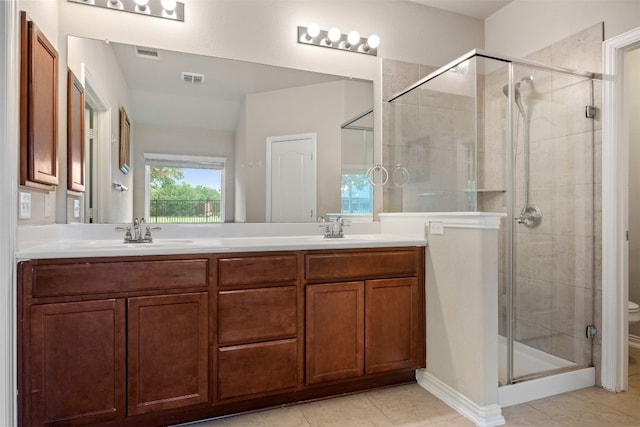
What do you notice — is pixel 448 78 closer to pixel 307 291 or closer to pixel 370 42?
pixel 370 42

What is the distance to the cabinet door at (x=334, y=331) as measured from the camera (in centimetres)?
196

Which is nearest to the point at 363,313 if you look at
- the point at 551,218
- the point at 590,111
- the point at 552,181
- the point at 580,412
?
the point at 580,412

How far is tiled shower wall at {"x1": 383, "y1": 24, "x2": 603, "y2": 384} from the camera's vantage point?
226cm

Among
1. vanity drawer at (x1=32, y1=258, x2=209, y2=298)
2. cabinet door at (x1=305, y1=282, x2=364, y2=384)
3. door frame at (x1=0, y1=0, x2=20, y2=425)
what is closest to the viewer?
door frame at (x1=0, y1=0, x2=20, y2=425)

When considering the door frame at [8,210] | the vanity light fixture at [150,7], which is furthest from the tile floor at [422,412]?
the vanity light fixture at [150,7]

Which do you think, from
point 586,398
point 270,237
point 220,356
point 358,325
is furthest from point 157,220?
point 586,398

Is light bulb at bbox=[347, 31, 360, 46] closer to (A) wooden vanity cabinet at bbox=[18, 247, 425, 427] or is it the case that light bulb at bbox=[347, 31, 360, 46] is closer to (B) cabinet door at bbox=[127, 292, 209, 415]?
(A) wooden vanity cabinet at bbox=[18, 247, 425, 427]

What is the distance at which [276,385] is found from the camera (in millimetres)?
1890

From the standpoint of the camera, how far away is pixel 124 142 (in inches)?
86.4

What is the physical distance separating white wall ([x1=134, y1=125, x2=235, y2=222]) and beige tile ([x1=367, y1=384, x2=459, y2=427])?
1384 millimetres

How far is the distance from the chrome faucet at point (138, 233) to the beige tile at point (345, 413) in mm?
1259

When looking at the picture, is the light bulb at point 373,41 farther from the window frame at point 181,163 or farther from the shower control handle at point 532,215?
the shower control handle at point 532,215

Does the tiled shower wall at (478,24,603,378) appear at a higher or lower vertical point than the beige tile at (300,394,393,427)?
higher

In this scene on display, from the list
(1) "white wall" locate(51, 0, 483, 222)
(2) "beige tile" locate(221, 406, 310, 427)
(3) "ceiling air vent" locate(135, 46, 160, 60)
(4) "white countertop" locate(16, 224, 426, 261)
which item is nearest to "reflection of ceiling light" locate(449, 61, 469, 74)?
(1) "white wall" locate(51, 0, 483, 222)
